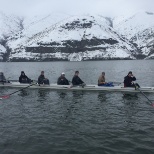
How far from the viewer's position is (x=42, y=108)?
78.6ft

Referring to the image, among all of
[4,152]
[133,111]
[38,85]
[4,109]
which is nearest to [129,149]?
[4,152]

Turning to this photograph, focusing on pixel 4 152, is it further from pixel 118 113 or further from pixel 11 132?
pixel 118 113

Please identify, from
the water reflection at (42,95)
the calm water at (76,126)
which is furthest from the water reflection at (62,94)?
the calm water at (76,126)

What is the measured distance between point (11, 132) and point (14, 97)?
524 inches

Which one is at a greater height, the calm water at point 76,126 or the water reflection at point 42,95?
the water reflection at point 42,95

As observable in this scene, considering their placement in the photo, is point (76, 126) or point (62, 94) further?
point (62, 94)

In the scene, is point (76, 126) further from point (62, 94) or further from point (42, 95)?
point (62, 94)

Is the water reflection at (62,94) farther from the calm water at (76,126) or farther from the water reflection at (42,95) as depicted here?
the calm water at (76,126)

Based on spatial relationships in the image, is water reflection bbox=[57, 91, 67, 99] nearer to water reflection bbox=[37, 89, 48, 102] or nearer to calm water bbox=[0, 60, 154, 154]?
water reflection bbox=[37, 89, 48, 102]

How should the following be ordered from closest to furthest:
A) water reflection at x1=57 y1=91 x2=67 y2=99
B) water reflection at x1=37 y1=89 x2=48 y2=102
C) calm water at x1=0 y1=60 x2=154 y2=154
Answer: calm water at x1=0 y1=60 x2=154 y2=154, water reflection at x1=37 y1=89 x2=48 y2=102, water reflection at x1=57 y1=91 x2=67 y2=99

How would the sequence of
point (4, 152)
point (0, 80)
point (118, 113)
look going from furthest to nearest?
point (0, 80)
point (118, 113)
point (4, 152)

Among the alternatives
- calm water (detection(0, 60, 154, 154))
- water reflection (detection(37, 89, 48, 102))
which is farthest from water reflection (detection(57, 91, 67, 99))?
calm water (detection(0, 60, 154, 154))

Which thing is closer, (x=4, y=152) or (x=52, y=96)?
(x=4, y=152)

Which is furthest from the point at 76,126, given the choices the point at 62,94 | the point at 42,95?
the point at 62,94
